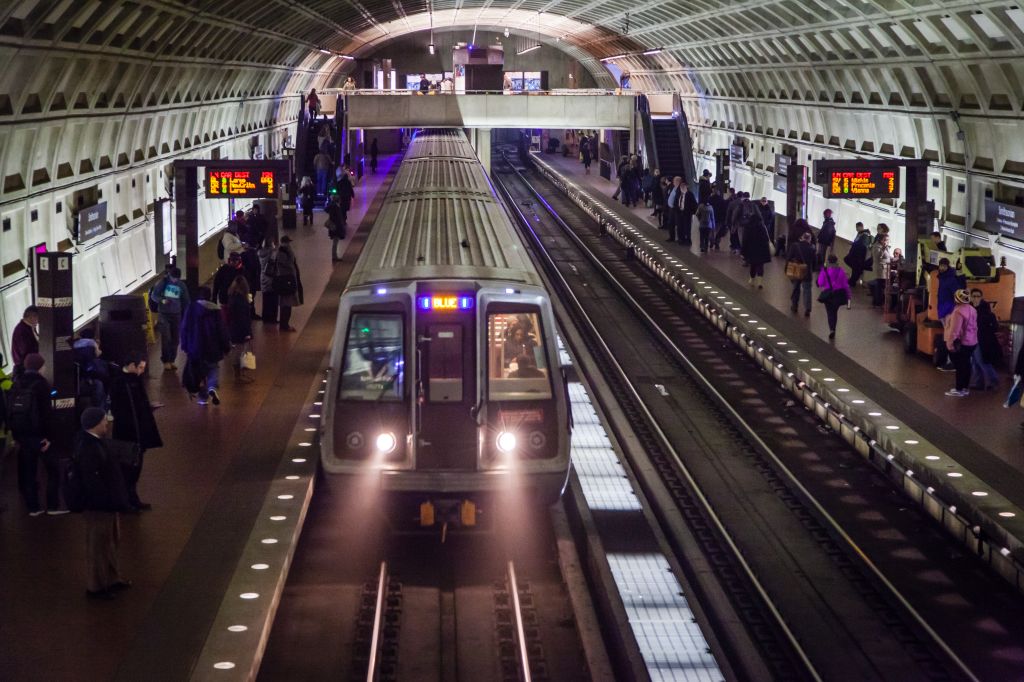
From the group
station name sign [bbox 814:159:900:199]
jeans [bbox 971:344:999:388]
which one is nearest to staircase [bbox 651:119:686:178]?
station name sign [bbox 814:159:900:199]

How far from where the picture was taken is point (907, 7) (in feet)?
72.9

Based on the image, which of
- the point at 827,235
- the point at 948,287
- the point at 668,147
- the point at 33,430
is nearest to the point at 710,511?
the point at 33,430

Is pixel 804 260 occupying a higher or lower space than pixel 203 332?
higher

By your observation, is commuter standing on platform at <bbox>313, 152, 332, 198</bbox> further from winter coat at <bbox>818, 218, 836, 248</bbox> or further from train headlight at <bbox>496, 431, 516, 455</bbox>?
train headlight at <bbox>496, 431, 516, 455</bbox>

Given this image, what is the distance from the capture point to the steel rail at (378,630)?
360 inches

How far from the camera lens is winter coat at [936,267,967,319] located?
59.5ft

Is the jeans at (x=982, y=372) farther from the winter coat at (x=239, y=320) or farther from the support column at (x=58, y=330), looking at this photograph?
the support column at (x=58, y=330)

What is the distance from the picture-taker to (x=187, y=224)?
20828 millimetres

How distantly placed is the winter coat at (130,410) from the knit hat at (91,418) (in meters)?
1.84

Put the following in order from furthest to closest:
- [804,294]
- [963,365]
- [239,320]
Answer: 1. [804,294]
2. [239,320]
3. [963,365]

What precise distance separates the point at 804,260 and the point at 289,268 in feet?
28.7

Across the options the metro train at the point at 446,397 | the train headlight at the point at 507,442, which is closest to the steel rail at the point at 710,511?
the metro train at the point at 446,397

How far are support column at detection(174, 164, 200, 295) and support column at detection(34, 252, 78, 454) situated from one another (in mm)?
8392

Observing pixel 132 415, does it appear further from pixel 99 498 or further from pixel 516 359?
pixel 516 359
